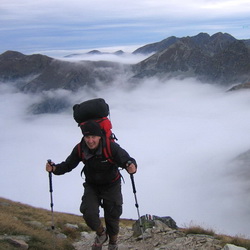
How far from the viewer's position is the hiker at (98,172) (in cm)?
899

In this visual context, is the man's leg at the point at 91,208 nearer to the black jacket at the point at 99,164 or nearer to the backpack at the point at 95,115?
the black jacket at the point at 99,164

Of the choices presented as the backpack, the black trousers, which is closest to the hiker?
the black trousers

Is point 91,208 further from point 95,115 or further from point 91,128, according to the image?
point 95,115

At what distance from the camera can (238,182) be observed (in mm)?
140250

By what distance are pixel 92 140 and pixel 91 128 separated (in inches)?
12.0

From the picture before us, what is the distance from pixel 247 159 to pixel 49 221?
496 feet

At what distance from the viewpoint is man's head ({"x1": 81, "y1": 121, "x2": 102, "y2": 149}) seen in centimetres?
887

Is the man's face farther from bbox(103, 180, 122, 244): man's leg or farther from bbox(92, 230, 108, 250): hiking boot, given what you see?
bbox(92, 230, 108, 250): hiking boot

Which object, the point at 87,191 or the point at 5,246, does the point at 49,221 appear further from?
the point at 87,191

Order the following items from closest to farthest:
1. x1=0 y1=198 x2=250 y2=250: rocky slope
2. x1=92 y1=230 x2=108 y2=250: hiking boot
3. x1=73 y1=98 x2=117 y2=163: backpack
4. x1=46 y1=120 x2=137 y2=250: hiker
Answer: x1=46 y1=120 x2=137 y2=250: hiker < x1=73 y1=98 x2=117 y2=163: backpack < x1=92 y1=230 x2=108 y2=250: hiking boot < x1=0 y1=198 x2=250 y2=250: rocky slope

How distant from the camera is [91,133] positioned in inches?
349

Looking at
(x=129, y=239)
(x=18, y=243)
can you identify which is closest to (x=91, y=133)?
(x=18, y=243)

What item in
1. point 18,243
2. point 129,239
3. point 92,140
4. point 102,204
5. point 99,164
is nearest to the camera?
point 92,140

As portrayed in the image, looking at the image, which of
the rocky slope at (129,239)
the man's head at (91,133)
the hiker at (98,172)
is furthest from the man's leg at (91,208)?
the rocky slope at (129,239)
